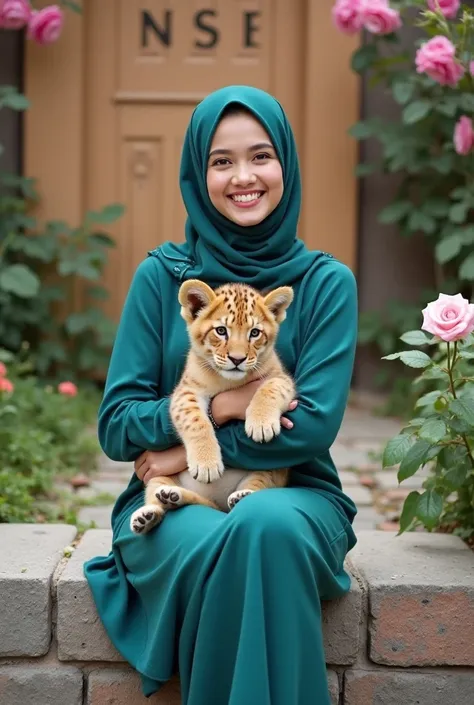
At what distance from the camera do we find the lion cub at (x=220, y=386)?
252cm

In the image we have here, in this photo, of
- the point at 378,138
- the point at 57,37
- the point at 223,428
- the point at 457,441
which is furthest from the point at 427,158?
the point at 223,428

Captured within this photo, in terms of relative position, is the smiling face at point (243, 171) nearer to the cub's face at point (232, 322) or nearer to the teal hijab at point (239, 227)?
the teal hijab at point (239, 227)

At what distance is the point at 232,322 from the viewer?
8.30 ft

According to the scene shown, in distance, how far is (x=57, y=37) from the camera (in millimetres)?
6023

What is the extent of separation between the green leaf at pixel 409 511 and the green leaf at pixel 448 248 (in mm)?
2827

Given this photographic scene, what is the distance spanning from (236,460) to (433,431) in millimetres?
572

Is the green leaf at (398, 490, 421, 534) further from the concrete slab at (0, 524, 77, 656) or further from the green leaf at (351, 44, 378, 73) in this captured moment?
the green leaf at (351, 44, 378, 73)

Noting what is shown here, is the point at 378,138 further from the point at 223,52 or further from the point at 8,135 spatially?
the point at 8,135

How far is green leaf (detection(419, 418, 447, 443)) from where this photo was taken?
109 inches

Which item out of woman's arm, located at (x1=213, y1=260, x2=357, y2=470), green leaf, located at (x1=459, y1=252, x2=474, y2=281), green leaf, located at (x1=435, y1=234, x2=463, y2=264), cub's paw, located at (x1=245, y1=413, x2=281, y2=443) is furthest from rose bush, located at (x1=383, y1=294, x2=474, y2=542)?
green leaf, located at (x1=435, y1=234, x2=463, y2=264)

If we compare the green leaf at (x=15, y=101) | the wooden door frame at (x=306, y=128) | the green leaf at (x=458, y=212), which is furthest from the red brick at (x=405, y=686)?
the green leaf at (x=15, y=101)

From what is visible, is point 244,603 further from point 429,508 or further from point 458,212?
point 458,212

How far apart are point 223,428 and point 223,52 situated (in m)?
4.18

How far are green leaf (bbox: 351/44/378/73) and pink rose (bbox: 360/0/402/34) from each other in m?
0.20
